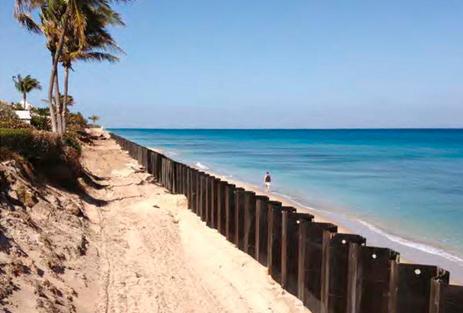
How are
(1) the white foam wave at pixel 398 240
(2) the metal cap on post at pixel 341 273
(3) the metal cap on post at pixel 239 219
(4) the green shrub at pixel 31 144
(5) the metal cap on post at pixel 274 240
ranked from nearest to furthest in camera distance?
(2) the metal cap on post at pixel 341 273 < (5) the metal cap on post at pixel 274 240 < (3) the metal cap on post at pixel 239 219 < (4) the green shrub at pixel 31 144 < (1) the white foam wave at pixel 398 240

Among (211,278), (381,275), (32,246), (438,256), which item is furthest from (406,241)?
(32,246)

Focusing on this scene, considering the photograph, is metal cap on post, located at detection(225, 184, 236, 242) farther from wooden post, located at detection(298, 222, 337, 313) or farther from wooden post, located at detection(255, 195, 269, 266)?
wooden post, located at detection(298, 222, 337, 313)

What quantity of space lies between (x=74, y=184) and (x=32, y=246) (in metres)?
7.18

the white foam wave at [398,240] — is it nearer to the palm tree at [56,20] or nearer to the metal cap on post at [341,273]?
the metal cap on post at [341,273]

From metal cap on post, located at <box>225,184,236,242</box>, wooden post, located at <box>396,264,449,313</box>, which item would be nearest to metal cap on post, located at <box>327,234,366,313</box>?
wooden post, located at <box>396,264,449,313</box>

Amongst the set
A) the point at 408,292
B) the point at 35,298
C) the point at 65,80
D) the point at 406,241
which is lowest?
the point at 406,241

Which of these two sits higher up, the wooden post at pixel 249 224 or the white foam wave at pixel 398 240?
the wooden post at pixel 249 224

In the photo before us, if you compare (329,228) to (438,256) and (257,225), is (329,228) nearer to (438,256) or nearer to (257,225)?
(257,225)

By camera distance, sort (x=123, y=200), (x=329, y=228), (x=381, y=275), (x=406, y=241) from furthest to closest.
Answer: (x=123, y=200), (x=406, y=241), (x=329, y=228), (x=381, y=275)

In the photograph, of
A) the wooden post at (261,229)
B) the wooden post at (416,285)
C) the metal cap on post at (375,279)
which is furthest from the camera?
the wooden post at (261,229)

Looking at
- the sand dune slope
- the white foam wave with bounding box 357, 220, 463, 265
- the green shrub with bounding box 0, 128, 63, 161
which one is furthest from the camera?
the white foam wave with bounding box 357, 220, 463, 265

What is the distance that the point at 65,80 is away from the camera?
3922cm

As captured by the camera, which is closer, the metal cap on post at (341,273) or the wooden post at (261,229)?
the metal cap on post at (341,273)

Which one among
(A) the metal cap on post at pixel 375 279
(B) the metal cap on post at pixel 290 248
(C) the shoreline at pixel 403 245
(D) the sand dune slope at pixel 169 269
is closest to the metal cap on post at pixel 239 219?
(D) the sand dune slope at pixel 169 269
